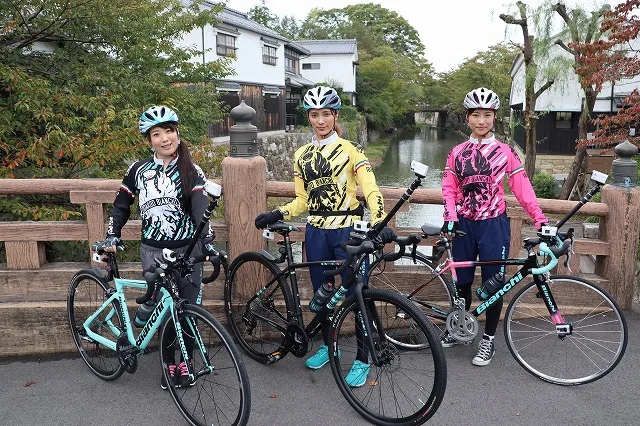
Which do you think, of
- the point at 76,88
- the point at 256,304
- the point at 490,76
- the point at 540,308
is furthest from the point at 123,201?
the point at 490,76

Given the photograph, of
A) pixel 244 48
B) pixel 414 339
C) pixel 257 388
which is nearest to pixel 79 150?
pixel 257 388

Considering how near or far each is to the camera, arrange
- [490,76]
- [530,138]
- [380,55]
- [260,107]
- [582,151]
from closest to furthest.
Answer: [582,151]
[530,138]
[260,107]
[490,76]
[380,55]

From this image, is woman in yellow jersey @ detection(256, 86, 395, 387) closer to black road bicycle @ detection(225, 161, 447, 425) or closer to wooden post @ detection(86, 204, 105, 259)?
black road bicycle @ detection(225, 161, 447, 425)

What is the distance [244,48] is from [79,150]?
24.0 m

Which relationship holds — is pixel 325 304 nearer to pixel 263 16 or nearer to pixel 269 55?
pixel 269 55

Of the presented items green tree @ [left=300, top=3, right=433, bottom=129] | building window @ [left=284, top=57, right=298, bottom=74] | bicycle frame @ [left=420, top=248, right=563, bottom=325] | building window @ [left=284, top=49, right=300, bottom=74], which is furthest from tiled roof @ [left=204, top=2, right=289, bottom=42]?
bicycle frame @ [left=420, top=248, right=563, bottom=325]

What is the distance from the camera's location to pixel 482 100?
4.05 meters

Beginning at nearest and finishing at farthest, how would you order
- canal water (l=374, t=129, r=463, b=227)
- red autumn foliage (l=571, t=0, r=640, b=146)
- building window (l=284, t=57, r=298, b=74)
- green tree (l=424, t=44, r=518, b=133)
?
red autumn foliage (l=571, t=0, r=640, b=146) → canal water (l=374, t=129, r=463, b=227) → building window (l=284, t=57, r=298, b=74) → green tree (l=424, t=44, r=518, b=133)

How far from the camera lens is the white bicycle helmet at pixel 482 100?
4.04 metres

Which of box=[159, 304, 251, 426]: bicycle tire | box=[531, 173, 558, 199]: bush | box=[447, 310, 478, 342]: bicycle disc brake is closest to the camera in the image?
box=[159, 304, 251, 426]: bicycle tire

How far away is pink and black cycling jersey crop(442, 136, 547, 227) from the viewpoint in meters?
Result: 4.07

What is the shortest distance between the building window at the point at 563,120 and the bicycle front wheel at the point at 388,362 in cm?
2409

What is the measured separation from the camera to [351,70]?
48.2 meters

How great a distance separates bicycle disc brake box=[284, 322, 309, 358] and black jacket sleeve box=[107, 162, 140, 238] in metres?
1.46
